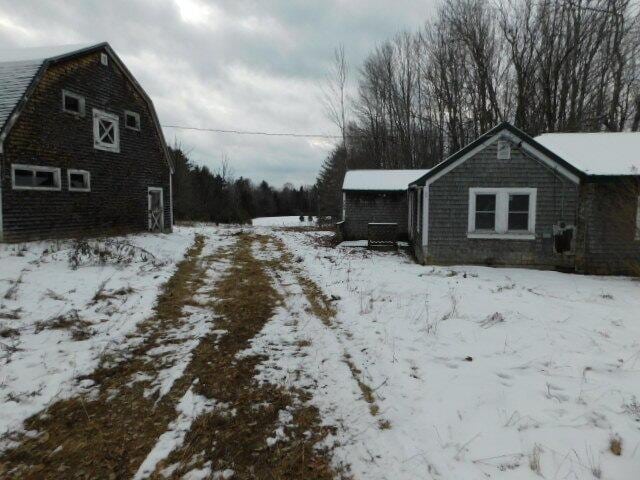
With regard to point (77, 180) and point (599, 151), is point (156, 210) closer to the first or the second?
point (77, 180)

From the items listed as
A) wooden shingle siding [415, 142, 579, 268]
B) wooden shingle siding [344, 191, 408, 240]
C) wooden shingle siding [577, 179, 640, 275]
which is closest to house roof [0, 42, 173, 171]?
wooden shingle siding [344, 191, 408, 240]

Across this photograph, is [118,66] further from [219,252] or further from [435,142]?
[435,142]

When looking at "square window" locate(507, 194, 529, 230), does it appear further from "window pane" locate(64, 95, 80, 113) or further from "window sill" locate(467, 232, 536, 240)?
"window pane" locate(64, 95, 80, 113)

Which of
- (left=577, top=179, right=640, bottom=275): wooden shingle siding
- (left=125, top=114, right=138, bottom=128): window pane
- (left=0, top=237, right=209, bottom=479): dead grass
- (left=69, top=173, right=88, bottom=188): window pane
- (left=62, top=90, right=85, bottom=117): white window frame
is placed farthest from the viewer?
(left=125, top=114, right=138, bottom=128): window pane

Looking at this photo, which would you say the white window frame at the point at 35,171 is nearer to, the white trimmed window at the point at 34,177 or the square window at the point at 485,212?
the white trimmed window at the point at 34,177

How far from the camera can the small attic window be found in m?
11.6

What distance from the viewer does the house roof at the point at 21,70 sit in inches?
459

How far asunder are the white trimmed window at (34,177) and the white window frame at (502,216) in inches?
578

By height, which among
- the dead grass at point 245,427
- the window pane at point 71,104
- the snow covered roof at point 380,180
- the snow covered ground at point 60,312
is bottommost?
the dead grass at point 245,427

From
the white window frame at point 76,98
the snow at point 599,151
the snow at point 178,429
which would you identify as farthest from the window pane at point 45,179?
the snow at point 599,151

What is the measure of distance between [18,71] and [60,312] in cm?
1155

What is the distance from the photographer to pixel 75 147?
1408cm

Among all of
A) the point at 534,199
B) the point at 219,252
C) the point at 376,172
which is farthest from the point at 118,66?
the point at 534,199

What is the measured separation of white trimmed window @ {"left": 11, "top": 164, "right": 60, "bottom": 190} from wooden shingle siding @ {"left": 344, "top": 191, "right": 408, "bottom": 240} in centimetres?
1249
